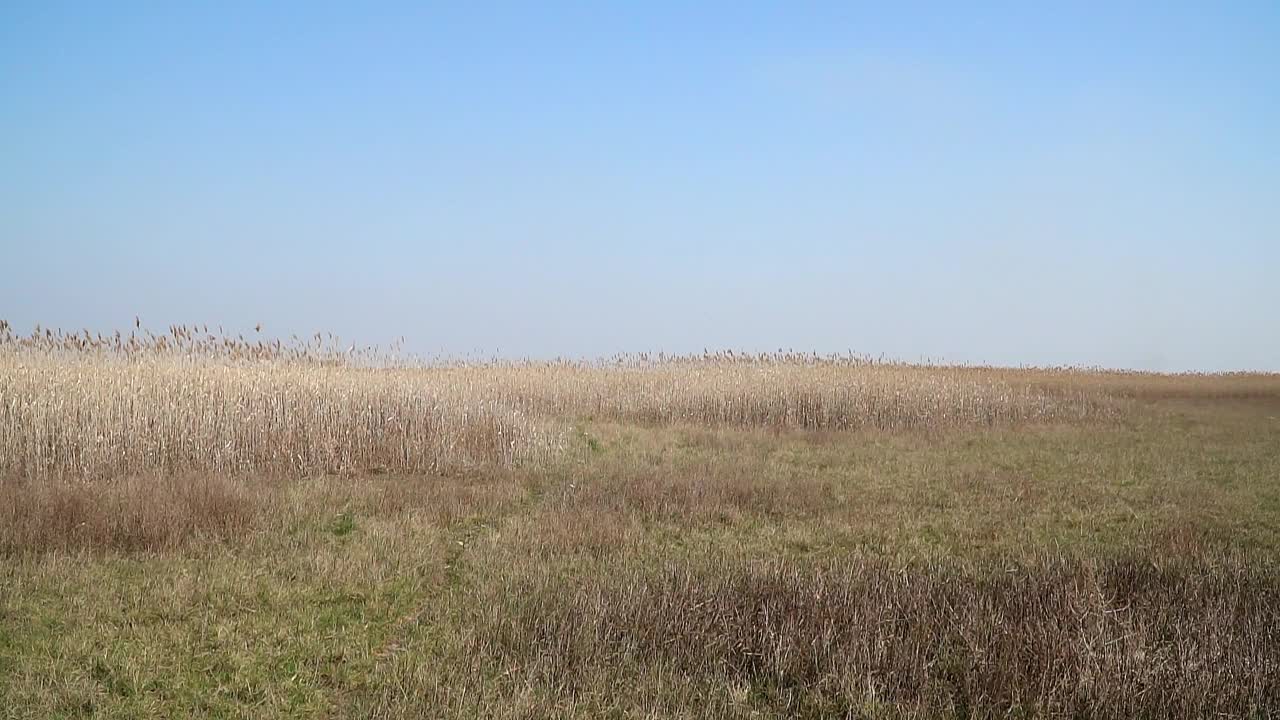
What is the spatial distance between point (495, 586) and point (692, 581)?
1.34 meters

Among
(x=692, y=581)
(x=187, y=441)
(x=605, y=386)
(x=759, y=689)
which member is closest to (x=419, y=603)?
(x=692, y=581)

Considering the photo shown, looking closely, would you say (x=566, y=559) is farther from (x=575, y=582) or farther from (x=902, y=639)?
(x=902, y=639)

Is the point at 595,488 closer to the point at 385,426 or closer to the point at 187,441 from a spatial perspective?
the point at 385,426

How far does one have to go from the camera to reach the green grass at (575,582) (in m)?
4.39

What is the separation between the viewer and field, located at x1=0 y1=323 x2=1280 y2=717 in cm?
445

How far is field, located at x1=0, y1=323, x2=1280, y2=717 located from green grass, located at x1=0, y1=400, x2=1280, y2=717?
0.09 feet

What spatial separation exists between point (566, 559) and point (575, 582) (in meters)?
0.75

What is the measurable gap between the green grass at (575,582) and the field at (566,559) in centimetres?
3

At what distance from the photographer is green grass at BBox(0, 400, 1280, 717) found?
4395 mm

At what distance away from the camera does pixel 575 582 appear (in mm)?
6230

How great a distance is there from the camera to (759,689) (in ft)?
14.9

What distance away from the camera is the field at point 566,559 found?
4453 mm

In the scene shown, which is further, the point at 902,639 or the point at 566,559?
the point at 566,559

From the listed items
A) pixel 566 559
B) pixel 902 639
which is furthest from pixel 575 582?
pixel 902 639
